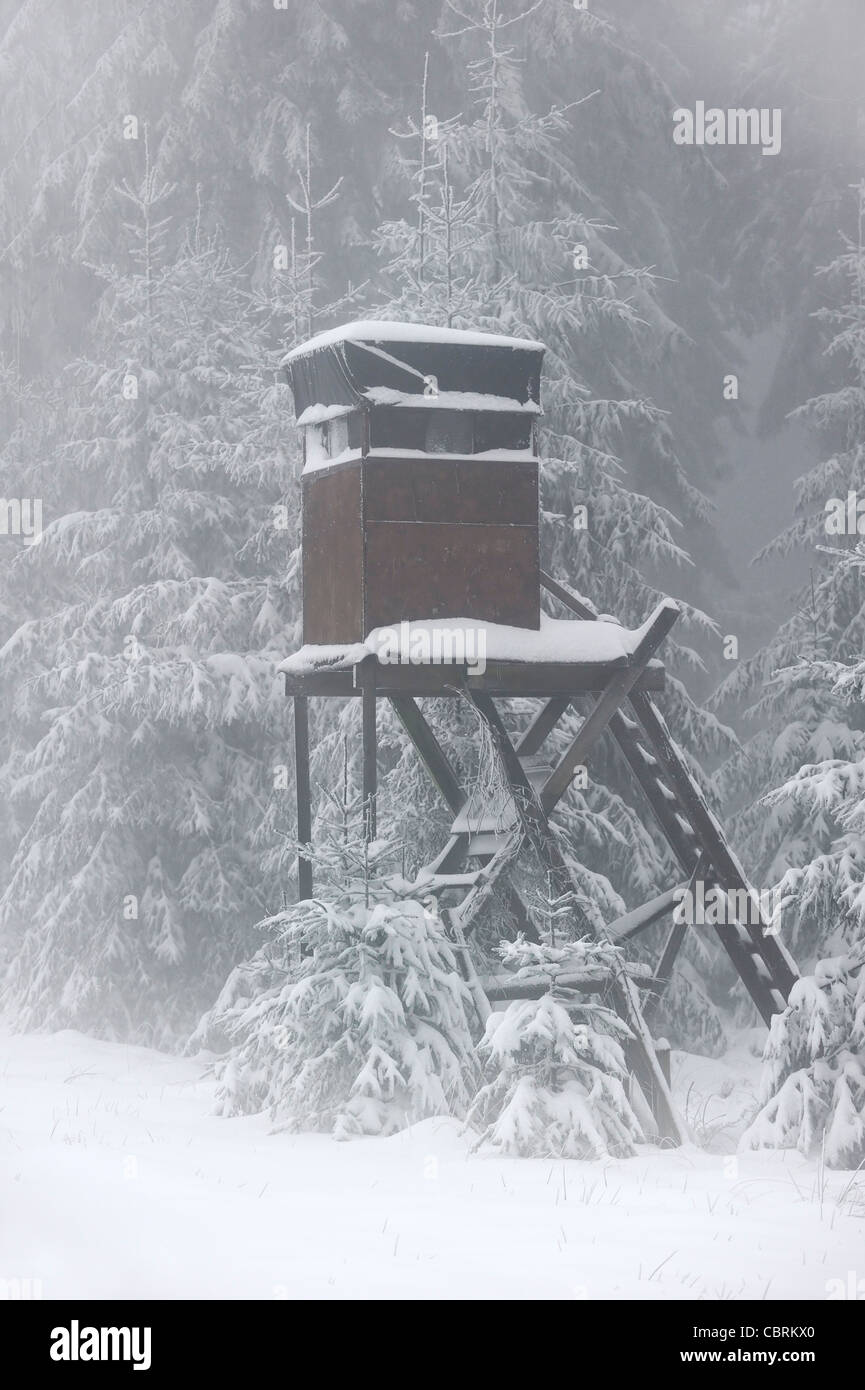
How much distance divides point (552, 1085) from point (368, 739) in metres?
3.37

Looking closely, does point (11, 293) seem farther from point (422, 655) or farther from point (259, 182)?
point (422, 655)

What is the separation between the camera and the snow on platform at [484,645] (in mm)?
12648

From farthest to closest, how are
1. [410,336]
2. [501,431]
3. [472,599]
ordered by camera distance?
[501,431], [472,599], [410,336]

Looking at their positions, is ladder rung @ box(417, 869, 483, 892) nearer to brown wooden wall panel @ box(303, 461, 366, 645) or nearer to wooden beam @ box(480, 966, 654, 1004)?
wooden beam @ box(480, 966, 654, 1004)

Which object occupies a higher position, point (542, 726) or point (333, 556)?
point (333, 556)

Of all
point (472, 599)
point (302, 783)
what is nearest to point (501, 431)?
point (472, 599)

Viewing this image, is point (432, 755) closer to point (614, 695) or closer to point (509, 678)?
point (509, 678)

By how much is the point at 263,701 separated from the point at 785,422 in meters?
11.7

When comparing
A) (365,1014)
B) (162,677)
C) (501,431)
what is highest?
(501,431)

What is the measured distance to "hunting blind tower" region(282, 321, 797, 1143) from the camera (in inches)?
506

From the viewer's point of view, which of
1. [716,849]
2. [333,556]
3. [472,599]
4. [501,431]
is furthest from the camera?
[716,849]

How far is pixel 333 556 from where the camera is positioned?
1352 centimetres

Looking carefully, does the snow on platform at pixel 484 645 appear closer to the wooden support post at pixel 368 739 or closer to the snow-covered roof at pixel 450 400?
the wooden support post at pixel 368 739

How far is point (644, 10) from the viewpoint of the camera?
29.8 meters
